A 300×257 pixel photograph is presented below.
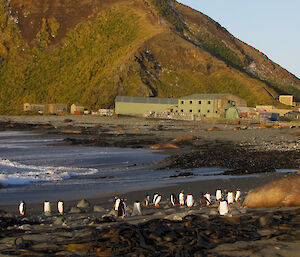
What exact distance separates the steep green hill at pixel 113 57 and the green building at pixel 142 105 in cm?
855

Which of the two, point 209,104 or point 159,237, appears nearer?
point 159,237

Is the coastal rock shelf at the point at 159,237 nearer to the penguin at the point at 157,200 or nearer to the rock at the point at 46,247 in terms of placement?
the rock at the point at 46,247

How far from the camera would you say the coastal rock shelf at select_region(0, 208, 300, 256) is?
7836mm

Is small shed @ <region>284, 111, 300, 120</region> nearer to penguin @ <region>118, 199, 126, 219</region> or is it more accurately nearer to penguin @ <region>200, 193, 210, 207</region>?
penguin @ <region>200, 193, 210, 207</region>

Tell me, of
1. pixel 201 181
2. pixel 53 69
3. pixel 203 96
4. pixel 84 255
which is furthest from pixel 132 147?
pixel 53 69

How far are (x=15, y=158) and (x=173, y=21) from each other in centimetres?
12112

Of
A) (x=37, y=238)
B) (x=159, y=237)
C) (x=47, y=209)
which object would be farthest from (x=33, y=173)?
(x=159, y=237)

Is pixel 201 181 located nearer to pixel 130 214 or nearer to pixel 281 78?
pixel 130 214

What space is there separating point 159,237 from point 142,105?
81.3 meters

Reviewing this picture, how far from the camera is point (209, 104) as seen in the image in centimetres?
7956

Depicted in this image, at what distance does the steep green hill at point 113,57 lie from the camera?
4301 inches

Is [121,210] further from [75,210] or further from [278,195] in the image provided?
[278,195]

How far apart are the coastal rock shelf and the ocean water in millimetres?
7204

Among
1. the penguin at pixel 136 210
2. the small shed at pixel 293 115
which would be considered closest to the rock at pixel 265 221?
the penguin at pixel 136 210
